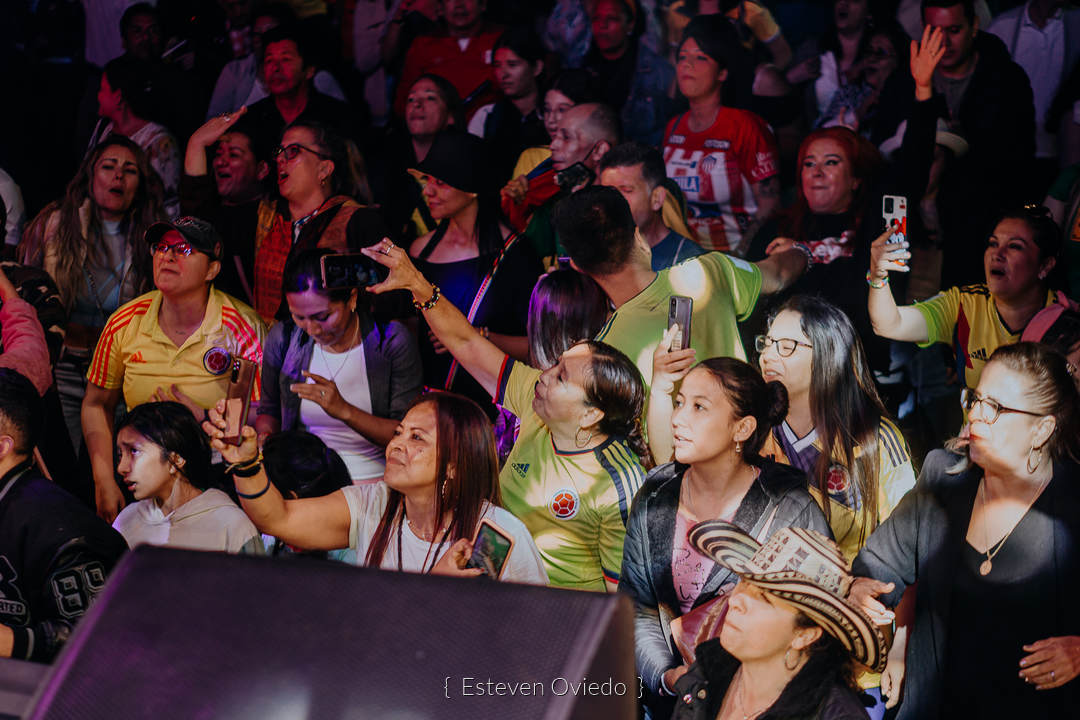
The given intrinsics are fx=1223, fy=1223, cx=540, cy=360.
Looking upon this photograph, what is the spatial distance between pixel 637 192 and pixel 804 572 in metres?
1.35

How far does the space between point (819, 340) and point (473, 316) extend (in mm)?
1121

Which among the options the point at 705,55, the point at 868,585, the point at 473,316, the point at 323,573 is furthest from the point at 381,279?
the point at 323,573

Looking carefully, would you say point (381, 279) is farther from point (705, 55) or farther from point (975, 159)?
point (975, 159)

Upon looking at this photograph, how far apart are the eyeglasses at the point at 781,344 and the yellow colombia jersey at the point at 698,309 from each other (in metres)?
0.08

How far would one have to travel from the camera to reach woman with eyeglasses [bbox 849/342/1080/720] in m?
2.91

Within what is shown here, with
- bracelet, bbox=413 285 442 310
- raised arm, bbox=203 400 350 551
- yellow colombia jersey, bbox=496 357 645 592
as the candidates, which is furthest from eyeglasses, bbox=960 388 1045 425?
raised arm, bbox=203 400 350 551

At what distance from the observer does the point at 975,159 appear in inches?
145

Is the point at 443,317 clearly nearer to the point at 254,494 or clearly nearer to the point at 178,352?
the point at 254,494

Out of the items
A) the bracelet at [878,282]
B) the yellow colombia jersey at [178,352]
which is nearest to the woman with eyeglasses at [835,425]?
the bracelet at [878,282]

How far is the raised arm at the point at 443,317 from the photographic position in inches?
149

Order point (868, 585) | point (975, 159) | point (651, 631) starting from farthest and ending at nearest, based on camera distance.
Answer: point (975, 159), point (651, 631), point (868, 585)

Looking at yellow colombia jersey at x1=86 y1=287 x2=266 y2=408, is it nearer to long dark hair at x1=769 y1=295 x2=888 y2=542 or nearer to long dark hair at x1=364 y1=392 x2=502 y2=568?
long dark hair at x1=364 y1=392 x2=502 y2=568

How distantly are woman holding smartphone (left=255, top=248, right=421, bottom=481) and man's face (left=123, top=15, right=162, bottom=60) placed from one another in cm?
162

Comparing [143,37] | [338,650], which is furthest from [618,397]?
[143,37]
